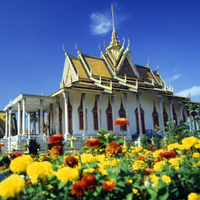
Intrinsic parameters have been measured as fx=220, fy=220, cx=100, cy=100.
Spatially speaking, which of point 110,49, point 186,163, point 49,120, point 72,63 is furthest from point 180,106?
point 186,163

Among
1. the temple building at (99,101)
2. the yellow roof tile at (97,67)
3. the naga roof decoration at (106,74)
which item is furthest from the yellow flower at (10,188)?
the yellow roof tile at (97,67)

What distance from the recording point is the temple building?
2036 cm

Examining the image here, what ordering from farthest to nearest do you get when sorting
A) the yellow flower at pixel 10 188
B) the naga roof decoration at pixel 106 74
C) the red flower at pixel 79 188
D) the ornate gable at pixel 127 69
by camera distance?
the ornate gable at pixel 127 69 → the naga roof decoration at pixel 106 74 → the red flower at pixel 79 188 → the yellow flower at pixel 10 188

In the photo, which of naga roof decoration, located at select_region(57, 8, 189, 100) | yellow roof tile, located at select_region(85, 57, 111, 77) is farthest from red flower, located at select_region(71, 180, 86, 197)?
yellow roof tile, located at select_region(85, 57, 111, 77)

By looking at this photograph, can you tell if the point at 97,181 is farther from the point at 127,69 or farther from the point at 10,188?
the point at 127,69

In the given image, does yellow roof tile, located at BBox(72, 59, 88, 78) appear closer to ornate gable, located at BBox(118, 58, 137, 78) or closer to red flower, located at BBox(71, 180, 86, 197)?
ornate gable, located at BBox(118, 58, 137, 78)

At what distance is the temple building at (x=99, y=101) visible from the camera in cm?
2036

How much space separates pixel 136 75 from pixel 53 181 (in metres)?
26.0

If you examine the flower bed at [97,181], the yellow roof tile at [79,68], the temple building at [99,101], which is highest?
the yellow roof tile at [79,68]

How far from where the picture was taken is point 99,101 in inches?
827

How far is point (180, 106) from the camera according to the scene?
90.0 feet

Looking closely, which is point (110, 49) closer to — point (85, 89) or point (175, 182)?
point (85, 89)

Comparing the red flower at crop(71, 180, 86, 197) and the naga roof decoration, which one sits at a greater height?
the naga roof decoration

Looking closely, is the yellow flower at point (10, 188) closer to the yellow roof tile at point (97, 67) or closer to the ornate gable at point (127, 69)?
the yellow roof tile at point (97, 67)
